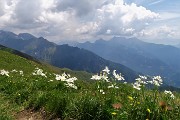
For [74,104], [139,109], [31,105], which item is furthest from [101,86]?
[31,105]

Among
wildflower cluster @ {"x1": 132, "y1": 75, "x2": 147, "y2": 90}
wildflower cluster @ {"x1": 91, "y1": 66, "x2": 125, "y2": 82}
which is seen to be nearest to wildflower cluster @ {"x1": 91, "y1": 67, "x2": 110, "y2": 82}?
wildflower cluster @ {"x1": 91, "y1": 66, "x2": 125, "y2": 82}

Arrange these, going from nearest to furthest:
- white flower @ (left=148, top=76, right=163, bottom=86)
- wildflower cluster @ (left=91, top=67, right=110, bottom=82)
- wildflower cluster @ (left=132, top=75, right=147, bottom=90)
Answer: white flower @ (left=148, top=76, right=163, bottom=86) < wildflower cluster @ (left=132, top=75, right=147, bottom=90) < wildflower cluster @ (left=91, top=67, right=110, bottom=82)

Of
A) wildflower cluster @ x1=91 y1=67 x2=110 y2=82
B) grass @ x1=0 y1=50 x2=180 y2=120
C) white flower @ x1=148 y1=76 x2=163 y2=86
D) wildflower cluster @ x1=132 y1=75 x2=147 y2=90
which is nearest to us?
grass @ x1=0 y1=50 x2=180 y2=120

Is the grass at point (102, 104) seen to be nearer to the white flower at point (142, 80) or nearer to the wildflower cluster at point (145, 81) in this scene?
the wildflower cluster at point (145, 81)

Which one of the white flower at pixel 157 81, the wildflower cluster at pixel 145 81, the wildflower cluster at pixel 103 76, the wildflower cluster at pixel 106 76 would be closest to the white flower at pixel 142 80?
the wildflower cluster at pixel 145 81

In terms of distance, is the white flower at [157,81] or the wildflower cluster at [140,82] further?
the wildflower cluster at [140,82]

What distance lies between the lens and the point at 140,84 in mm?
9414

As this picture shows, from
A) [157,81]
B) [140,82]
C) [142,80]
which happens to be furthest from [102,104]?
[157,81]

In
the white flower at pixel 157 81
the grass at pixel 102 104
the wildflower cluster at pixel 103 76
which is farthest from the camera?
the wildflower cluster at pixel 103 76

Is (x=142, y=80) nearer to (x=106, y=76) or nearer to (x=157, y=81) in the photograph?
(x=157, y=81)

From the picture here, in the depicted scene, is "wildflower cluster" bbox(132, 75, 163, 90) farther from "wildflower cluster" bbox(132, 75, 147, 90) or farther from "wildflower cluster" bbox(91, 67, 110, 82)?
"wildflower cluster" bbox(91, 67, 110, 82)

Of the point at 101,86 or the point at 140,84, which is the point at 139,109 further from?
the point at 101,86

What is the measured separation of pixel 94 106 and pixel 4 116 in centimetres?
292

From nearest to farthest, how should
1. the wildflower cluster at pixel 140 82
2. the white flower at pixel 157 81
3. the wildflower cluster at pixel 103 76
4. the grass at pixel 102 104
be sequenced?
1. the grass at pixel 102 104
2. the white flower at pixel 157 81
3. the wildflower cluster at pixel 140 82
4. the wildflower cluster at pixel 103 76
